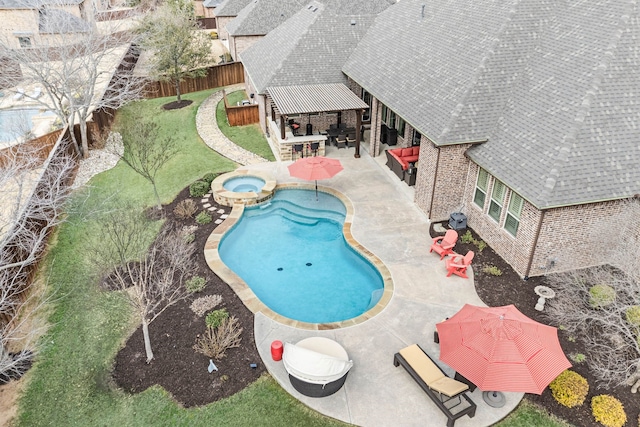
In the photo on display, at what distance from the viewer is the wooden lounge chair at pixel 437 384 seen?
10.8 m

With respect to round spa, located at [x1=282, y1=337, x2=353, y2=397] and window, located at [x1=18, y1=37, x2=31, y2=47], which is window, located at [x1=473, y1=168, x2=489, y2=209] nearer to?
round spa, located at [x1=282, y1=337, x2=353, y2=397]

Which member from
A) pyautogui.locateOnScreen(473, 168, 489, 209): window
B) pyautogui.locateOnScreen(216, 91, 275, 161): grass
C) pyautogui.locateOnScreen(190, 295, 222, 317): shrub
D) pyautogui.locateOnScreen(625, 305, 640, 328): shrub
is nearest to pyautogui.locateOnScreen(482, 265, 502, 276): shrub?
pyautogui.locateOnScreen(473, 168, 489, 209): window

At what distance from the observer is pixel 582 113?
48.6ft

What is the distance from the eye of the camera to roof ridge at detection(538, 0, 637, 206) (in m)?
14.1

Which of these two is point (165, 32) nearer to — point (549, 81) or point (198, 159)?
point (198, 159)

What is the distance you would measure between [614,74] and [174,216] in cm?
1740

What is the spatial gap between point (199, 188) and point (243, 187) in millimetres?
2116

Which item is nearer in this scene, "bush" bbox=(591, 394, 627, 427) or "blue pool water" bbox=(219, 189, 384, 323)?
"bush" bbox=(591, 394, 627, 427)

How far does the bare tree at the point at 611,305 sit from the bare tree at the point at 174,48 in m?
29.1

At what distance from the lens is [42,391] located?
40.0 ft

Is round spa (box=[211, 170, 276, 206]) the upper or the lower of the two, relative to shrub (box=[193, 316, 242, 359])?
upper

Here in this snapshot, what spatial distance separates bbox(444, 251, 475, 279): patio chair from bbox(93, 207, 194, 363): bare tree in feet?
29.1

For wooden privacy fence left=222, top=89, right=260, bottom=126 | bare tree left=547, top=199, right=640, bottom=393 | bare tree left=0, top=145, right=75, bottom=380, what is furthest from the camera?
wooden privacy fence left=222, top=89, right=260, bottom=126

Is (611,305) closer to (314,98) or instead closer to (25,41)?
(314,98)
